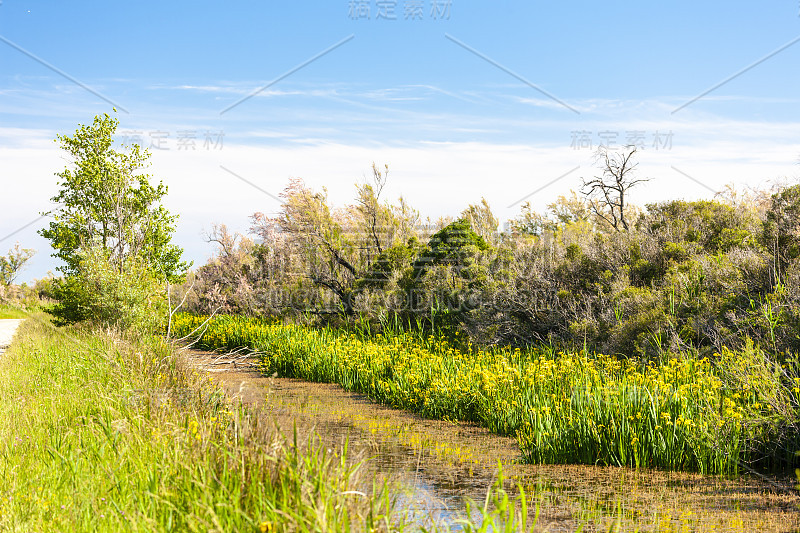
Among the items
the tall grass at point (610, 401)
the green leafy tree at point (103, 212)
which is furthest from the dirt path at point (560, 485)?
the green leafy tree at point (103, 212)

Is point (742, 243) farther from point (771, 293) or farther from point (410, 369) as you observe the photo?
point (410, 369)

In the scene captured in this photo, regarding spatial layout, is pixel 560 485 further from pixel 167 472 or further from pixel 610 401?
pixel 167 472

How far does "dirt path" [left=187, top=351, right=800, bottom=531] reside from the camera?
Answer: 564 centimetres

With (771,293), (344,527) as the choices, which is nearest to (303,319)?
(771,293)

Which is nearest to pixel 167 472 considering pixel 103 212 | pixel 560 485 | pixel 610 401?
pixel 560 485

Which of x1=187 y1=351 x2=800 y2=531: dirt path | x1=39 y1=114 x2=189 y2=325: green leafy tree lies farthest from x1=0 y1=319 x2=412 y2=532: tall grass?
x1=39 y1=114 x2=189 y2=325: green leafy tree

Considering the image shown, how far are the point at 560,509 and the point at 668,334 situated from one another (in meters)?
5.62

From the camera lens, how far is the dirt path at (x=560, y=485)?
5.64 meters

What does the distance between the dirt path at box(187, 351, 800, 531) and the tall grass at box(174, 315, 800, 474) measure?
0.26 meters

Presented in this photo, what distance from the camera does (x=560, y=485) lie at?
21.6 ft

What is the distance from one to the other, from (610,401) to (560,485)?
1484 mm

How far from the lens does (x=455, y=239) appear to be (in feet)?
54.8

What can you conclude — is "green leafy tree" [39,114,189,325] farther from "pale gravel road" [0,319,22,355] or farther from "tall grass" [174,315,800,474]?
"tall grass" [174,315,800,474]

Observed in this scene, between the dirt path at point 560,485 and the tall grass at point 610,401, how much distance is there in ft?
0.84
